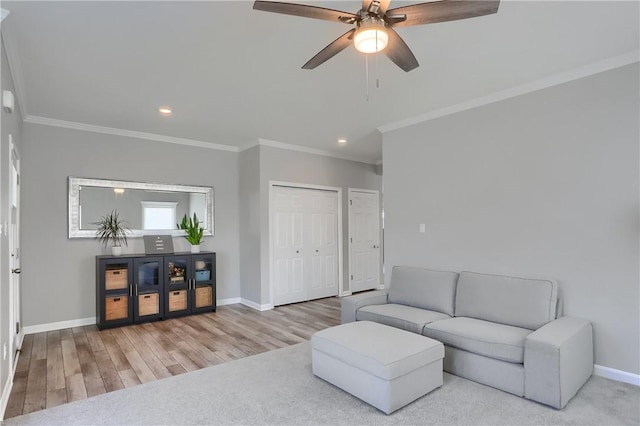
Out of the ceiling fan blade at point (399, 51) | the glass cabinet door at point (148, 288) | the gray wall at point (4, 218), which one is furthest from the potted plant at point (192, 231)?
the ceiling fan blade at point (399, 51)

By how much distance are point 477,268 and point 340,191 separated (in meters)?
3.14

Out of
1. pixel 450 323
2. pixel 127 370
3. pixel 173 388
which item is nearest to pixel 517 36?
pixel 450 323

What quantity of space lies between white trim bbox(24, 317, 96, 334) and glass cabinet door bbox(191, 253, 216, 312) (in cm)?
130

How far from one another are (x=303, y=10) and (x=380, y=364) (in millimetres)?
2171

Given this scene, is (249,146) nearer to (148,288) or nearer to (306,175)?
(306,175)

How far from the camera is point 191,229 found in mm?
5266

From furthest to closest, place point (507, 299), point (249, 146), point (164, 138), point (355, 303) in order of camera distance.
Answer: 1. point (249, 146)
2. point (164, 138)
3. point (355, 303)
4. point (507, 299)

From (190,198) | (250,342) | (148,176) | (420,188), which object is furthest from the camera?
(190,198)

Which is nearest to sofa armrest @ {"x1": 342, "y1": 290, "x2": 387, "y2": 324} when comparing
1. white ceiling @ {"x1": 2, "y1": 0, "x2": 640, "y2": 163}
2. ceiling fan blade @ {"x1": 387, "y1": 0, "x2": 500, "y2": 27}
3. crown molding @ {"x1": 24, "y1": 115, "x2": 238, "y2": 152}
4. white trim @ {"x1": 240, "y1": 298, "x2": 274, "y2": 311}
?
white trim @ {"x1": 240, "y1": 298, "x2": 274, "y2": 311}

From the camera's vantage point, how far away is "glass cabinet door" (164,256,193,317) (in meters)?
4.89

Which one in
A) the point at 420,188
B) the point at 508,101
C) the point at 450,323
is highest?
the point at 508,101

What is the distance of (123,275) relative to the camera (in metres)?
4.57

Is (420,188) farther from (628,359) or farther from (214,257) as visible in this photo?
(214,257)

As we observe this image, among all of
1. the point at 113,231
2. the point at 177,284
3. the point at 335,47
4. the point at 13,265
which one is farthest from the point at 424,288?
the point at 113,231
